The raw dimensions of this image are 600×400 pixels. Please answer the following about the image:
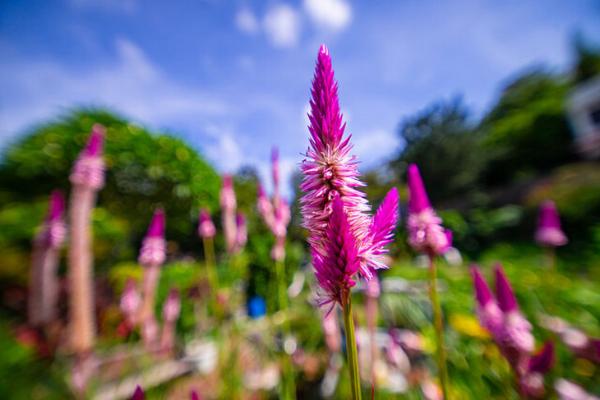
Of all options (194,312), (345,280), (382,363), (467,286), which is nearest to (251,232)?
(194,312)

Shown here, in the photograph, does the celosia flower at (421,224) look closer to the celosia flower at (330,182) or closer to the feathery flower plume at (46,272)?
the celosia flower at (330,182)

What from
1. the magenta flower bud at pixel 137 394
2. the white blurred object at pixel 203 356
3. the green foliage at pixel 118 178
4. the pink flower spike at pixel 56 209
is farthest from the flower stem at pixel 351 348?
the green foliage at pixel 118 178

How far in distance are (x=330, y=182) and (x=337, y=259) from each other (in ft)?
0.41

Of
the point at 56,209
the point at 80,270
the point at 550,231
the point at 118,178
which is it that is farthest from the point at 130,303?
the point at 550,231

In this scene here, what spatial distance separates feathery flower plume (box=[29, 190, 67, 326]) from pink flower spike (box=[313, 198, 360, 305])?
1.06m

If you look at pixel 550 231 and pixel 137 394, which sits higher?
pixel 550 231

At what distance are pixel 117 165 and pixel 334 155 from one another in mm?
4823

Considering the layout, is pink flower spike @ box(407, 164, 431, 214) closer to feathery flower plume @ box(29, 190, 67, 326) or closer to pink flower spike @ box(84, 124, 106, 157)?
feathery flower plume @ box(29, 190, 67, 326)

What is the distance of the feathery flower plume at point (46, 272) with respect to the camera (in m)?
1.00

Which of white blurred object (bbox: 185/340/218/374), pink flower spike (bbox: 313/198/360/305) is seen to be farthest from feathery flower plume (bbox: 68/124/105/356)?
white blurred object (bbox: 185/340/218/374)

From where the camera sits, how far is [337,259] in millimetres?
425

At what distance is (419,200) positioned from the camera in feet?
3.45

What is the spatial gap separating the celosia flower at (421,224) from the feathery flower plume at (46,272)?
135cm

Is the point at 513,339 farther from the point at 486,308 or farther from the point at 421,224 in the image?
the point at 421,224
